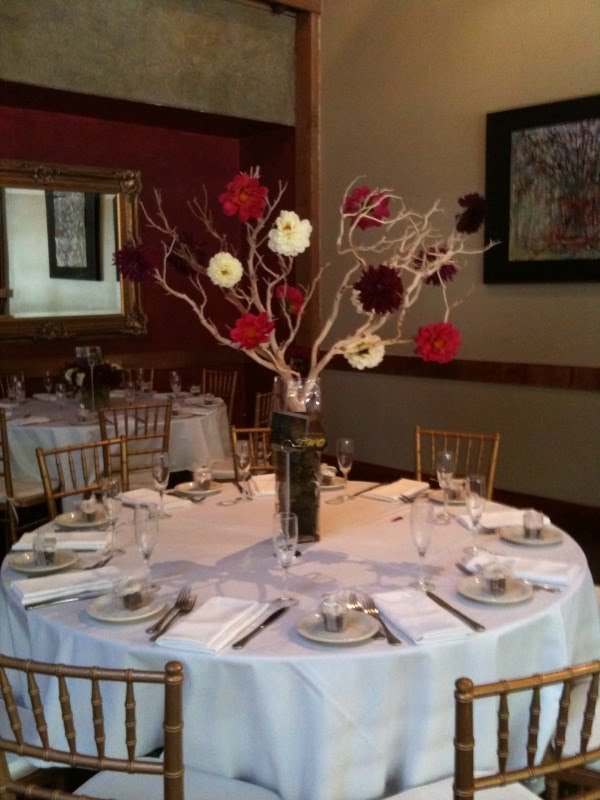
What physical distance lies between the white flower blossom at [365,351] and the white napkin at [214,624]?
76 cm

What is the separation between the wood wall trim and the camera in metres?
5.19

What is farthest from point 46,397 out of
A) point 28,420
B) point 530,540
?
point 530,540

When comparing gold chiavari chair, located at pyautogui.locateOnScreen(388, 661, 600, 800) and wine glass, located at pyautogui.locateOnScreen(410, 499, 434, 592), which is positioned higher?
wine glass, located at pyautogui.locateOnScreen(410, 499, 434, 592)

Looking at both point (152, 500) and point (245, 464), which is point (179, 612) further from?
point (245, 464)

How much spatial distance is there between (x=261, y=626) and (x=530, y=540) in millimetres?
990

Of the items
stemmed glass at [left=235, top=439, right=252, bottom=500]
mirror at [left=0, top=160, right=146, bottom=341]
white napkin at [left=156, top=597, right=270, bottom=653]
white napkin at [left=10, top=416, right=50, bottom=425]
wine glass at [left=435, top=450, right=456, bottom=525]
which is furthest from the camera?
mirror at [left=0, top=160, right=146, bottom=341]

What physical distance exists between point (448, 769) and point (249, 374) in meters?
5.66

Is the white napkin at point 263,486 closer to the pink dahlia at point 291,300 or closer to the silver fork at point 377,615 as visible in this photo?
the pink dahlia at point 291,300

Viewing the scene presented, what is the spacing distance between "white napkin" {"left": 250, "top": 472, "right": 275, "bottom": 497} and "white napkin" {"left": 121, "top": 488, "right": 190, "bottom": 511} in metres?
0.27

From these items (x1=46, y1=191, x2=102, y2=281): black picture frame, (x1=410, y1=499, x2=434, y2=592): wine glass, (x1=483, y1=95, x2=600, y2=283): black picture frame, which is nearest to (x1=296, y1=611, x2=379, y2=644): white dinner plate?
(x1=410, y1=499, x2=434, y2=592): wine glass

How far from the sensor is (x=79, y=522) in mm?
2705

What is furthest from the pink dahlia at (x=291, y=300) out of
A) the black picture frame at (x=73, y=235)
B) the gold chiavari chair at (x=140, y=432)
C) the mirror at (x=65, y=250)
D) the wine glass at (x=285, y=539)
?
the black picture frame at (x=73, y=235)

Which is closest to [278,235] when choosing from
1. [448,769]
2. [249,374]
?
[448,769]

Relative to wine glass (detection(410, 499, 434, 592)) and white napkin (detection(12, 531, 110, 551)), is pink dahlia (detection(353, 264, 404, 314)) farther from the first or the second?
white napkin (detection(12, 531, 110, 551))
